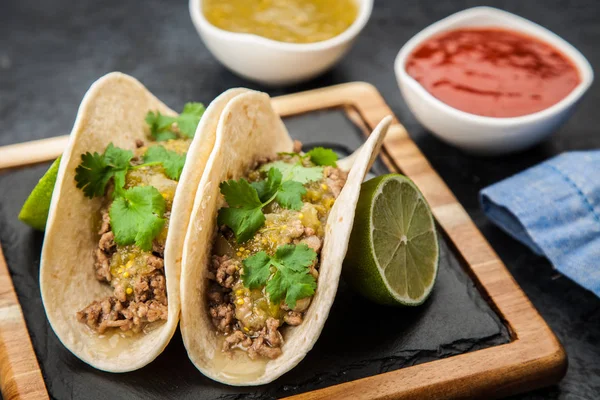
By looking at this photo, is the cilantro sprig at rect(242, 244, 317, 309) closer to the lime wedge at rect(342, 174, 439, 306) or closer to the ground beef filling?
the lime wedge at rect(342, 174, 439, 306)

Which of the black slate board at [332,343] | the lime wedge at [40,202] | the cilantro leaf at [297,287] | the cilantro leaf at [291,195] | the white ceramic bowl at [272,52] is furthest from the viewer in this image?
the white ceramic bowl at [272,52]

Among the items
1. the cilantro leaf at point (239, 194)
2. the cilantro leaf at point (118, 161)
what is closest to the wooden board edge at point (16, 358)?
the cilantro leaf at point (118, 161)

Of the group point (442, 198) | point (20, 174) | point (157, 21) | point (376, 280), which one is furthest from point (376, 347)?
point (157, 21)

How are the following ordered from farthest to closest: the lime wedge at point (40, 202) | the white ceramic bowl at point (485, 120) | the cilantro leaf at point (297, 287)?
the white ceramic bowl at point (485, 120) → the lime wedge at point (40, 202) → the cilantro leaf at point (297, 287)

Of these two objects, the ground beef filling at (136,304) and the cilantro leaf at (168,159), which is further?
the cilantro leaf at (168,159)

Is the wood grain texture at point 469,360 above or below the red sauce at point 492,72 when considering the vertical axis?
below

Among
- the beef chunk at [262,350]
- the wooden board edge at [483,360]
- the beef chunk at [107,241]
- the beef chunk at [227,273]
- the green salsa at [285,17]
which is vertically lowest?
the wooden board edge at [483,360]

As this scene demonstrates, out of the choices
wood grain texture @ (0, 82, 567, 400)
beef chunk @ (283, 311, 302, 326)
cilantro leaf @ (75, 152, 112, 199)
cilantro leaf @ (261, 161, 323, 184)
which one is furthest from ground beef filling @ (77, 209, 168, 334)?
cilantro leaf @ (261, 161, 323, 184)

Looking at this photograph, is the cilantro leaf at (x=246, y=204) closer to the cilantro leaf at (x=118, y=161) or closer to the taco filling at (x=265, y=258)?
the taco filling at (x=265, y=258)
